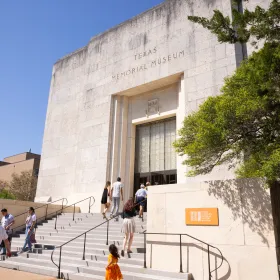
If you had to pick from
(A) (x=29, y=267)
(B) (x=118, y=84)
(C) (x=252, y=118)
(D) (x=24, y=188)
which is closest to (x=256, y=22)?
(C) (x=252, y=118)

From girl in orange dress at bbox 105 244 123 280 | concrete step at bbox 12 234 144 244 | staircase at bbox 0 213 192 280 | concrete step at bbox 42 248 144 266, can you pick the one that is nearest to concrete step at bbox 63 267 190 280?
staircase at bbox 0 213 192 280

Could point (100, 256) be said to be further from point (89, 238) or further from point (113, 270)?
point (113, 270)

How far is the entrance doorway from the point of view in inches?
649

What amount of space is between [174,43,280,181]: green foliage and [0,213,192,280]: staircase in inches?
123

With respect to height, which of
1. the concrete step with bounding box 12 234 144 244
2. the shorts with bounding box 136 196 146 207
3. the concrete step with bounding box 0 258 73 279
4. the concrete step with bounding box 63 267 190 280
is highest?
the shorts with bounding box 136 196 146 207

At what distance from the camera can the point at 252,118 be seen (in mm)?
6836

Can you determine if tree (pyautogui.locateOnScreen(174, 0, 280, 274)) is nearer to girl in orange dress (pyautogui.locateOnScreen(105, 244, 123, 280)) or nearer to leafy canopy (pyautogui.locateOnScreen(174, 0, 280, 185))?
leafy canopy (pyautogui.locateOnScreen(174, 0, 280, 185))

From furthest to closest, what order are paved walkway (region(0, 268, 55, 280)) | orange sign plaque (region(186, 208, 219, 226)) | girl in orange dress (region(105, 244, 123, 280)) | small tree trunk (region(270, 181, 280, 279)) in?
1. paved walkway (region(0, 268, 55, 280))
2. orange sign plaque (region(186, 208, 219, 226))
3. small tree trunk (region(270, 181, 280, 279))
4. girl in orange dress (region(105, 244, 123, 280))

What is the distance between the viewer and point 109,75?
19.4 m

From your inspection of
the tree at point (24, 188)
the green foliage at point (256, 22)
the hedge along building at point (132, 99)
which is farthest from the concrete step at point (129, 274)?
the tree at point (24, 188)

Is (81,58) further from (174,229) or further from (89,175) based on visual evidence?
(174,229)

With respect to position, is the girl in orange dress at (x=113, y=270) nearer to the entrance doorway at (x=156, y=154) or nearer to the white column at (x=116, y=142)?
the entrance doorway at (x=156, y=154)

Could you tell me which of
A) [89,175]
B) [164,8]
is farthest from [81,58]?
[89,175]

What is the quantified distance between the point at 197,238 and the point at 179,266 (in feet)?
2.87
